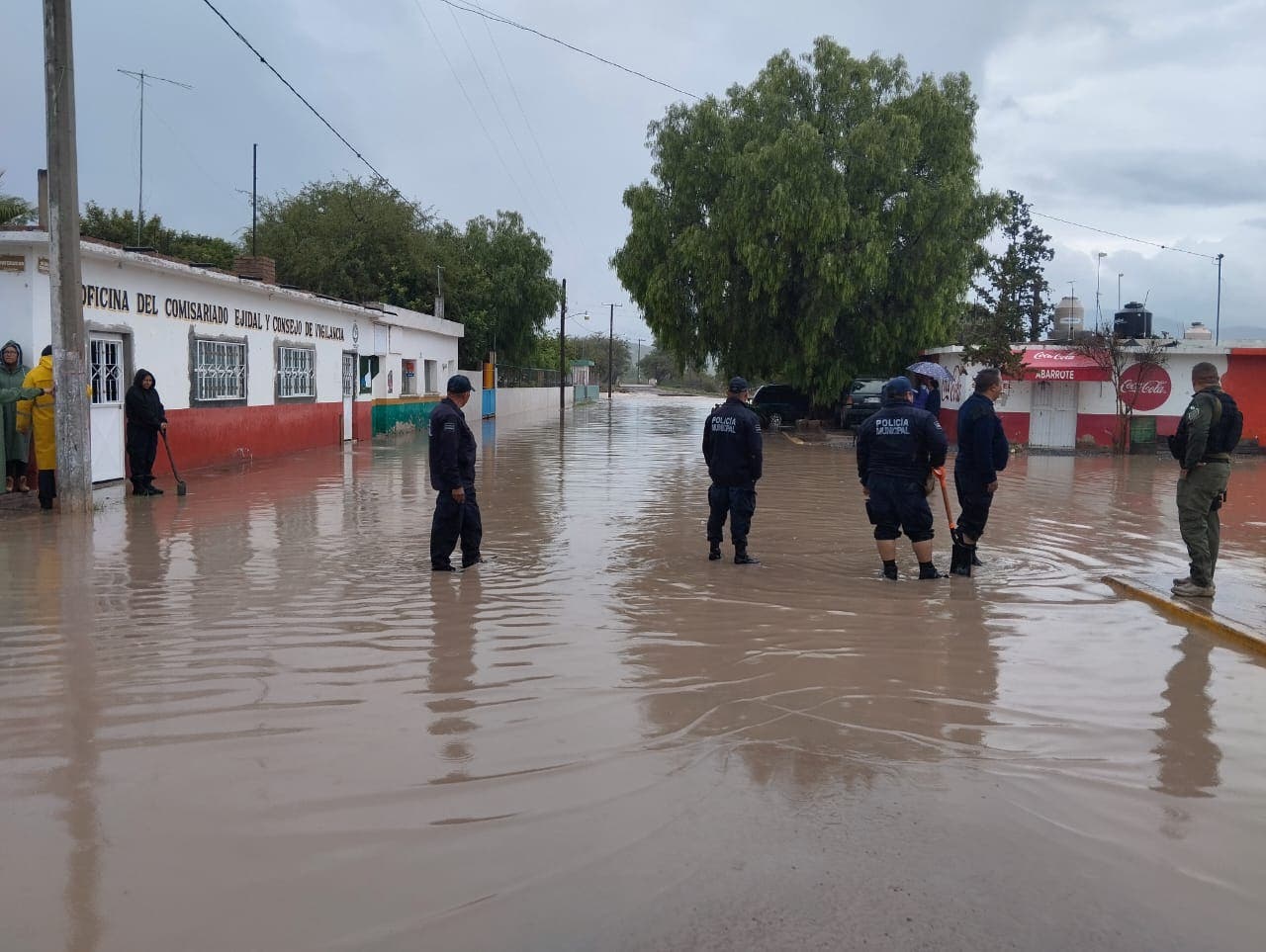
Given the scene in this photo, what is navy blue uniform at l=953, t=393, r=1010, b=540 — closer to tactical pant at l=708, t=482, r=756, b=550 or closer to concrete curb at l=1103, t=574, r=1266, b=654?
concrete curb at l=1103, t=574, r=1266, b=654

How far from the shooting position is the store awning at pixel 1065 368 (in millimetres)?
25141

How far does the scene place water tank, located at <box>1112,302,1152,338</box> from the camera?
25.3 metres

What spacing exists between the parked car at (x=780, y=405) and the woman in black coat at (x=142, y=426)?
75.6ft

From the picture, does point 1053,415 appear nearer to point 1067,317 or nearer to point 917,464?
point 1067,317

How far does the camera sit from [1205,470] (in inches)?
301

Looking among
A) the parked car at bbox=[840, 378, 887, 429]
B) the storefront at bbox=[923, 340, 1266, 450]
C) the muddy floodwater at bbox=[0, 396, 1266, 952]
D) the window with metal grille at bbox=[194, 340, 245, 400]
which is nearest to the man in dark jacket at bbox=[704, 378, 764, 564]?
the muddy floodwater at bbox=[0, 396, 1266, 952]

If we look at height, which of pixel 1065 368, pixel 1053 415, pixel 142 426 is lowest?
pixel 142 426

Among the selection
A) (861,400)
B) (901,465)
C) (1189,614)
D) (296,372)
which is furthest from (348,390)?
(1189,614)

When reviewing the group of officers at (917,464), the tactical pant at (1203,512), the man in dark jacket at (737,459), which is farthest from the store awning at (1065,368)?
the tactical pant at (1203,512)

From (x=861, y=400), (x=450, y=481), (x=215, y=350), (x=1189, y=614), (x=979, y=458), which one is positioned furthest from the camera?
(x=861, y=400)

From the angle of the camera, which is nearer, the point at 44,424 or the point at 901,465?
the point at 901,465

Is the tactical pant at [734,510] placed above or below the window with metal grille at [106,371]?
below

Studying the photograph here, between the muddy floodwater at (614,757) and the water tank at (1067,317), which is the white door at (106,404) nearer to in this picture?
the muddy floodwater at (614,757)

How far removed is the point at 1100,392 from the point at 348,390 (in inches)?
699
